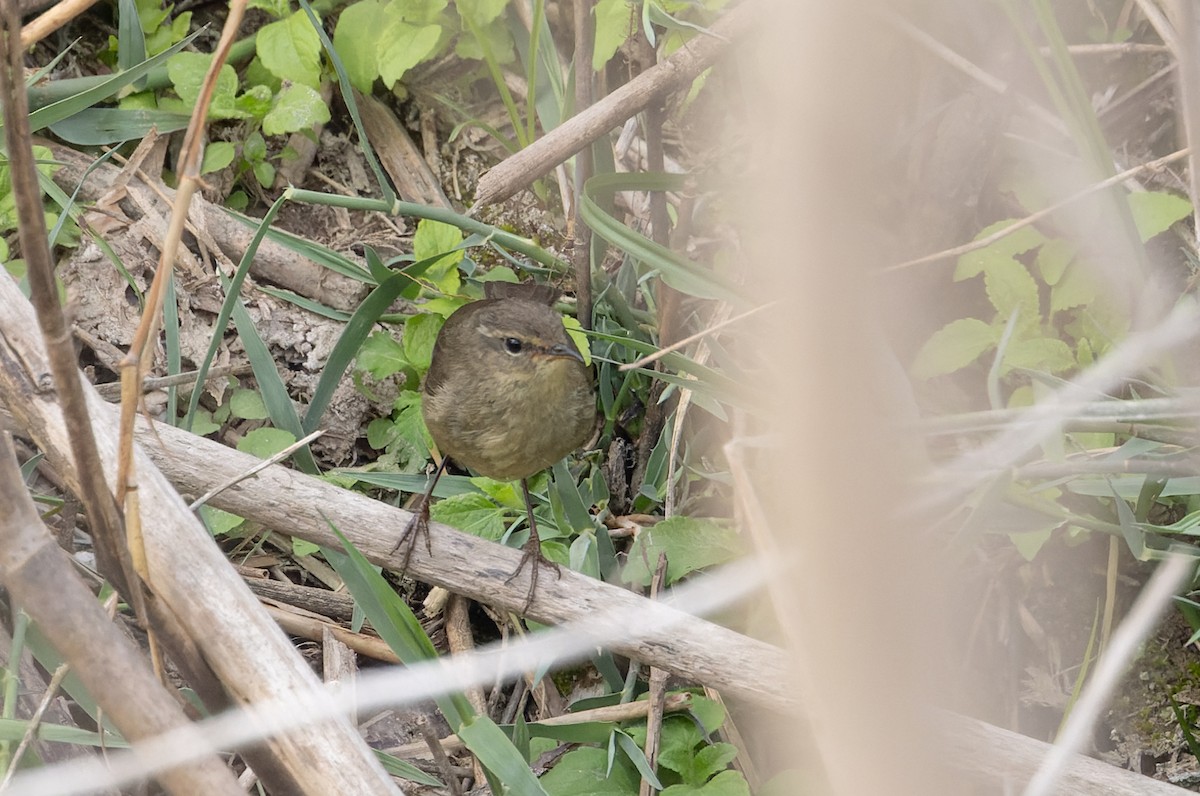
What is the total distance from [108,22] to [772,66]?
13.5 ft

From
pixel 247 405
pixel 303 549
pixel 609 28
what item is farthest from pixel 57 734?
pixel 609 28

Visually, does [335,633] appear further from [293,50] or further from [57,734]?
[293,50]

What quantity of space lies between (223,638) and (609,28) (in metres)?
2.16

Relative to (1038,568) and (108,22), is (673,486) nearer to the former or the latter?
(1038,568)

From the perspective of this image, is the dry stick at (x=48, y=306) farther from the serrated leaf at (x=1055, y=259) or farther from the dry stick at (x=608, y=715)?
the serrated leaf at (x=1055, y=259)

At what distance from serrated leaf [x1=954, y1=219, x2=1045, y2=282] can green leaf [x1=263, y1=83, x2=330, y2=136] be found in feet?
6.98

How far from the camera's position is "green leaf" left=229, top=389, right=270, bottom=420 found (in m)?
3.34

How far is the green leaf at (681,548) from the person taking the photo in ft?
9.29

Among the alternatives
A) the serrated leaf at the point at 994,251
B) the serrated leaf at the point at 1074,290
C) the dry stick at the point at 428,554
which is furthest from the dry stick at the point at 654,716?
the serrated leaf at the point at 1074,290

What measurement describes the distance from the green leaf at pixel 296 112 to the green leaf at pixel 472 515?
54.2 inches

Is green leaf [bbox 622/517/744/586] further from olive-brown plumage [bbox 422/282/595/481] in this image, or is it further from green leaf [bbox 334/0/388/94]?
green leaf [bbox 334/0/388/94]

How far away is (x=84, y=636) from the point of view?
118cm

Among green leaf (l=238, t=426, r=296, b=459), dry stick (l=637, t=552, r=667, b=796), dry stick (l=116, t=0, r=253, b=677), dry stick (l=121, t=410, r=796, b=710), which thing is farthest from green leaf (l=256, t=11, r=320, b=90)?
dry stick (l=116, t=0, r=253, b=677)

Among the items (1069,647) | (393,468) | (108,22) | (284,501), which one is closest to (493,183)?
(284,501)
